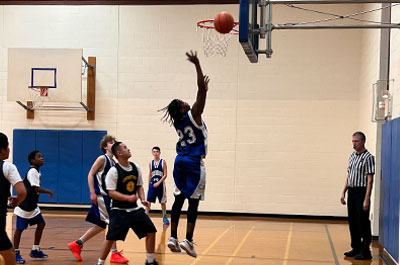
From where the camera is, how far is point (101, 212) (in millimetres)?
7711

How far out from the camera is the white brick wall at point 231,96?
46.3 feet

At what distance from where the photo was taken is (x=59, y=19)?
1507 centimetres

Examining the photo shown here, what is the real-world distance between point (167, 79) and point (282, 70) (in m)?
3.03

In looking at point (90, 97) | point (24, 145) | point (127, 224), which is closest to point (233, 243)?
point (127, 224)

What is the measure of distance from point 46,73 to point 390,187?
8.91 metres

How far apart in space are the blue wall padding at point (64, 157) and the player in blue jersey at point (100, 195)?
6.88 m

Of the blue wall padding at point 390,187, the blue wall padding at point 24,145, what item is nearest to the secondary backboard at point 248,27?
the blue wall padding at point 390,187

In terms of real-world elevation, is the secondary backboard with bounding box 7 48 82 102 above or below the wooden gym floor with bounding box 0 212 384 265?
above

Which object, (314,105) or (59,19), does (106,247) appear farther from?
(59,19)

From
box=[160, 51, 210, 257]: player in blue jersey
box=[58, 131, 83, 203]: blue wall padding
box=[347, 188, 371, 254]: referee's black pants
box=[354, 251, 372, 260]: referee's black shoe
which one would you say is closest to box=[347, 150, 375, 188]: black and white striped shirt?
box=[347, 188, 371, 254]: referee's black pants

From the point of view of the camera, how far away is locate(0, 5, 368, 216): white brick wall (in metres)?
14.1

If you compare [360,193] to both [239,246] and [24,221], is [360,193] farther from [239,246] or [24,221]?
[24,221]

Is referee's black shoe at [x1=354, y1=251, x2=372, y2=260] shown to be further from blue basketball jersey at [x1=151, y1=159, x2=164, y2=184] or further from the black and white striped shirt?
blue basketball jersey at [x1=151, y1=159, x2=164, y2=184]

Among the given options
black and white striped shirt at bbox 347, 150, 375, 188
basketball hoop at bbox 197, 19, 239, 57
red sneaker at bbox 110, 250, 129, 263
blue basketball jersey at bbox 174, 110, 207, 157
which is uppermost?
basketball hoop at bbox 197, 19, 239, 57
